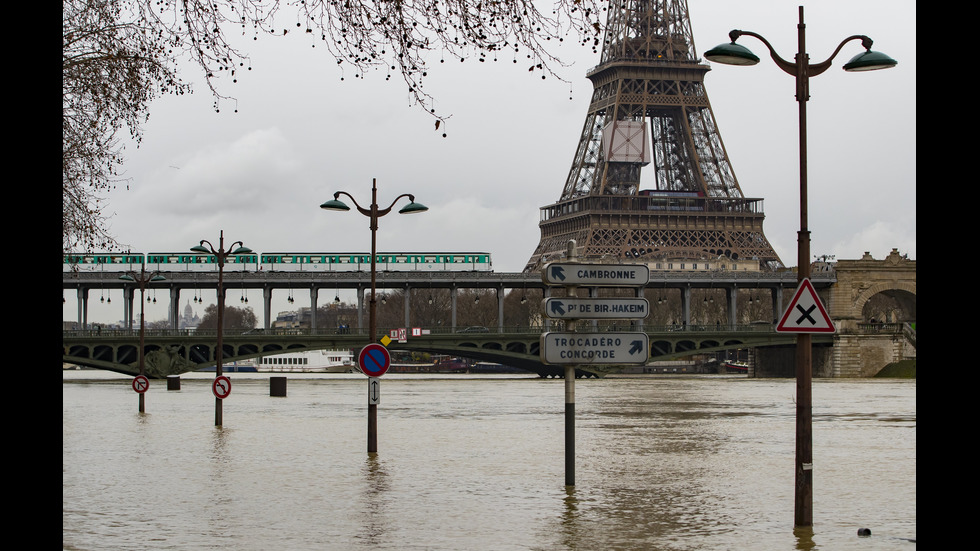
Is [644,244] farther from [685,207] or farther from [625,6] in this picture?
[625,6]

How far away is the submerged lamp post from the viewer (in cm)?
1498

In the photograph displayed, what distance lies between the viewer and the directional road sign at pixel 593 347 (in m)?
18.1

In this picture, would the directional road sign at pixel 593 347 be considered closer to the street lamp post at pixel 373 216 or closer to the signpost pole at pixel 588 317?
the signpost pole at pixel 588 317

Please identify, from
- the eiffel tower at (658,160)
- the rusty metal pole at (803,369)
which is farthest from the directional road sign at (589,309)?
the eiffel tower at (658,160)

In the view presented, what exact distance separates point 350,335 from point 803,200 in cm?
7592

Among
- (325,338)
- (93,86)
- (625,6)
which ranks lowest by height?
(325,338)

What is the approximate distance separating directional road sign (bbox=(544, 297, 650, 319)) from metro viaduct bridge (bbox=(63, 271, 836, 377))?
203 feet

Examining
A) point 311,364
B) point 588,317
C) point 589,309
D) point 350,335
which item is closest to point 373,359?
point 589,309

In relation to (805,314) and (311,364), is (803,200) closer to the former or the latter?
(805,314)

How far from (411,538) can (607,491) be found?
5.90m

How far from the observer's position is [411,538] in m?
14.4

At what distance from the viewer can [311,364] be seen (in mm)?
156625
